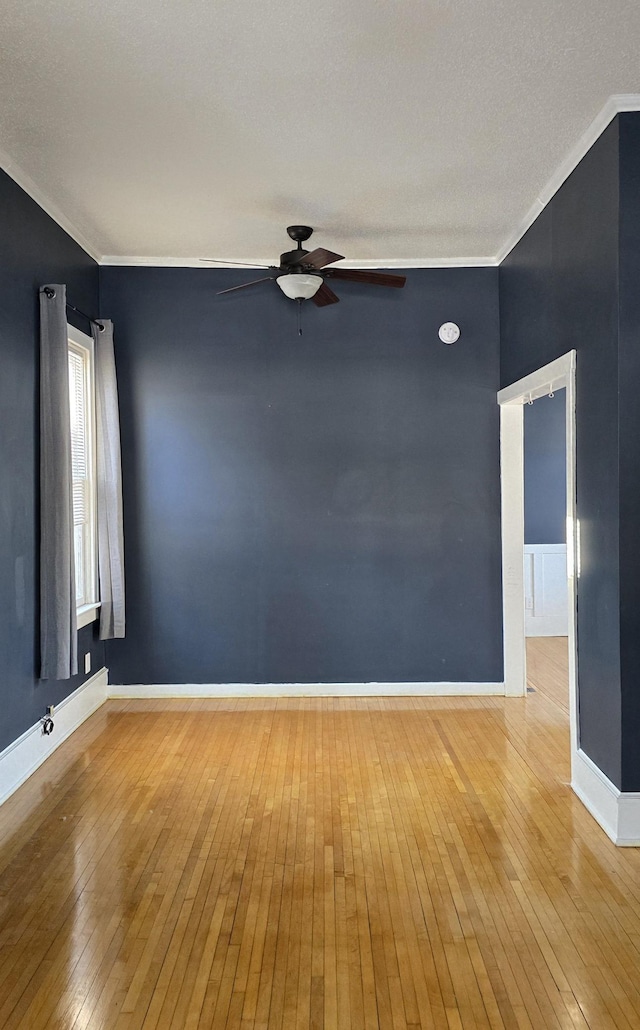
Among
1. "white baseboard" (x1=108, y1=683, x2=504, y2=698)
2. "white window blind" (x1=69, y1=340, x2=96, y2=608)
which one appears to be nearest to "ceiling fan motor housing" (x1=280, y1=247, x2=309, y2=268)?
"white window blind" (x1=69, y1=340, x2=96, y2=608)

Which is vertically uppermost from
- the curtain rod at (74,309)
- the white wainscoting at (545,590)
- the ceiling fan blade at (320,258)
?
the ceiling fan blade at (320,258)

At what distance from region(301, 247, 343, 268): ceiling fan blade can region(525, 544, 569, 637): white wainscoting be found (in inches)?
173

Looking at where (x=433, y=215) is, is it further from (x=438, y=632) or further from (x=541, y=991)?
(x=541, y=991)

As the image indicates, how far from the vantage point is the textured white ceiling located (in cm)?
280

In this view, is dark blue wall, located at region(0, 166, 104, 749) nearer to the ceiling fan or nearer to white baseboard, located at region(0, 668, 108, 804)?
white baseboard, located at region(0, 668, 108, 804)

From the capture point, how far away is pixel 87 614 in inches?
211

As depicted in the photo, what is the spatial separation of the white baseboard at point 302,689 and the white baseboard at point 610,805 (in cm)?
201

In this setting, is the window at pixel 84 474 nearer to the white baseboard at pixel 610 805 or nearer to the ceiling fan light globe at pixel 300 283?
the ceiling fan light globe at pixel 300 283

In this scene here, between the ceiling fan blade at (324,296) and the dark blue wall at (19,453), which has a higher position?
the ceiling fan blade at (324,296)

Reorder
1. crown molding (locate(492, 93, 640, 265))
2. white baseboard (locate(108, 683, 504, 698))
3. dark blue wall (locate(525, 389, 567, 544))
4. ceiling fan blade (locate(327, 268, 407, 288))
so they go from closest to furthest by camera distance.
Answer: crown molding (locate(492, 93, 640, 265)) → ceiling fan blade (locate(327, 268, 407, 288)) → white baseboard (locate(108, 683, 504, 698)) → dark blue wall (locate(525, 389, 567, 544))

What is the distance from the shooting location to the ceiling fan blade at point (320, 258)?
4.31 metres

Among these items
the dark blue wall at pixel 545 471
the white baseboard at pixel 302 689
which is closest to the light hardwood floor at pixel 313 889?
the white baseboard at pixel 302 689

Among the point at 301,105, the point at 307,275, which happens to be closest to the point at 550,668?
the point at 307,275

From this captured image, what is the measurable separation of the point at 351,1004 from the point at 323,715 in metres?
3.09
